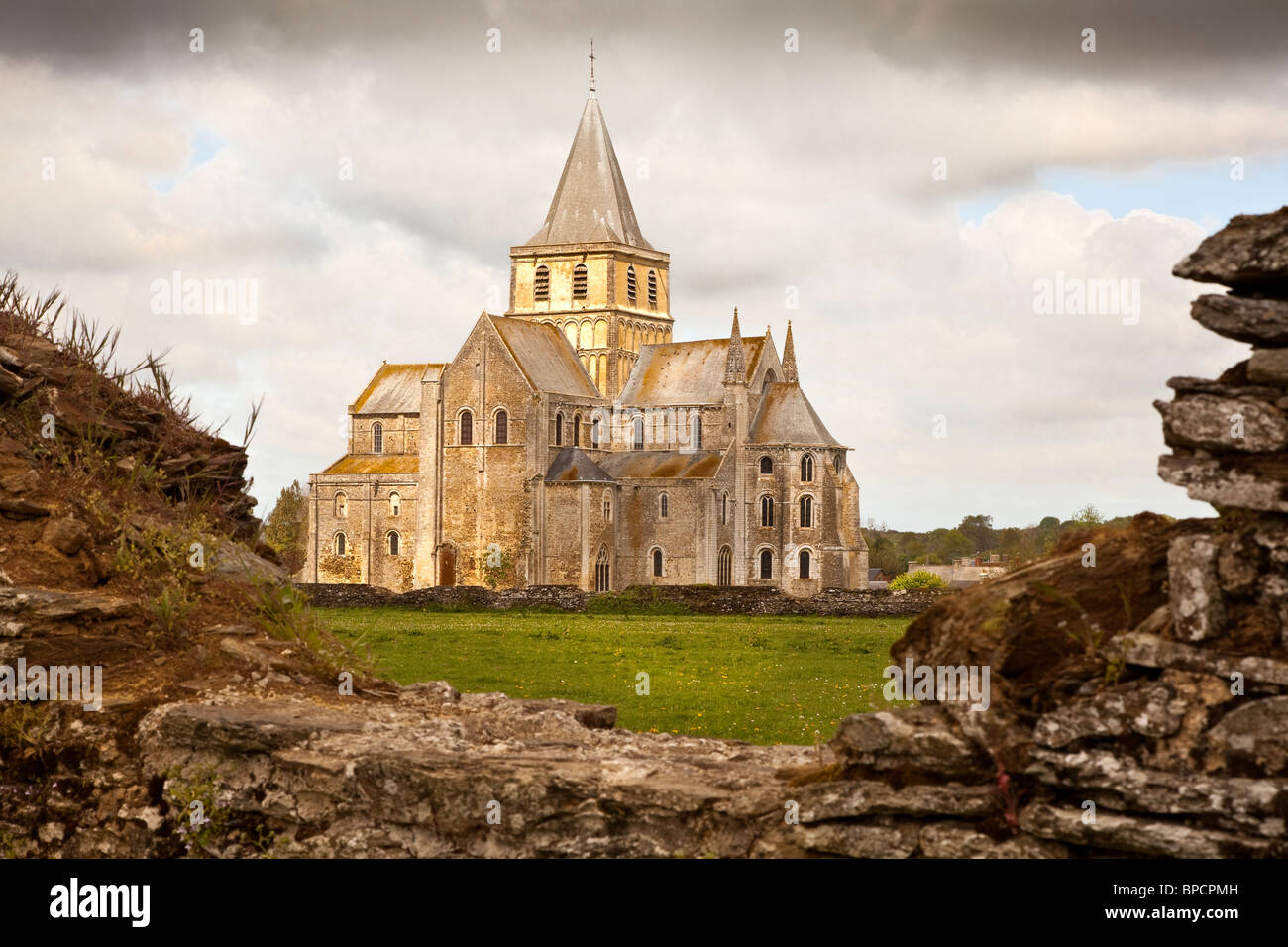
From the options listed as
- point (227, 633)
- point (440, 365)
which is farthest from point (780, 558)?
point (227, 633)

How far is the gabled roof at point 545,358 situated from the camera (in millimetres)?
75125

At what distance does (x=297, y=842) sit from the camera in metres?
8.03

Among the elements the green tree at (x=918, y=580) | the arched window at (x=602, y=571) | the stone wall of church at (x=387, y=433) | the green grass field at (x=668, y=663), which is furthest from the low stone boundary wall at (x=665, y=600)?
the stone wall of church at (x=387, y=433)

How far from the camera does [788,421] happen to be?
73188mm

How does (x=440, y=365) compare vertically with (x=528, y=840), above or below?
above

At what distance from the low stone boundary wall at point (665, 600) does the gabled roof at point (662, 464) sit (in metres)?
27.6

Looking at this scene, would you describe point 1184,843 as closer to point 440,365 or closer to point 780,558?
point 780,558

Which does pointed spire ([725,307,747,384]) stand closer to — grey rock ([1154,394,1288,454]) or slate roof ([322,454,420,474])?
slate roof ([322,454,420,474])

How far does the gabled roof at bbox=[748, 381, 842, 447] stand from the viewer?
72625 millimetres

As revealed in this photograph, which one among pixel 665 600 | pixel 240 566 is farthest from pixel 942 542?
pixel 240 566

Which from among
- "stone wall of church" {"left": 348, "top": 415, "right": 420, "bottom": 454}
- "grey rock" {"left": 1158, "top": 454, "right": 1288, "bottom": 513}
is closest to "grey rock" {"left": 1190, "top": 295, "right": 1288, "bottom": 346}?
"grey rock" {"left": 1158, "top": 454, "right": 1288, "bottom": 513}

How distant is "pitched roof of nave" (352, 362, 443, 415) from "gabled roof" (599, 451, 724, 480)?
509 inches

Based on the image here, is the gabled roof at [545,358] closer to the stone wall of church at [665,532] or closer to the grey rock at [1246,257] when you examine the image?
the stone wall of church at [665,532]

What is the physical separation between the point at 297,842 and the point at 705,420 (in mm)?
68379
